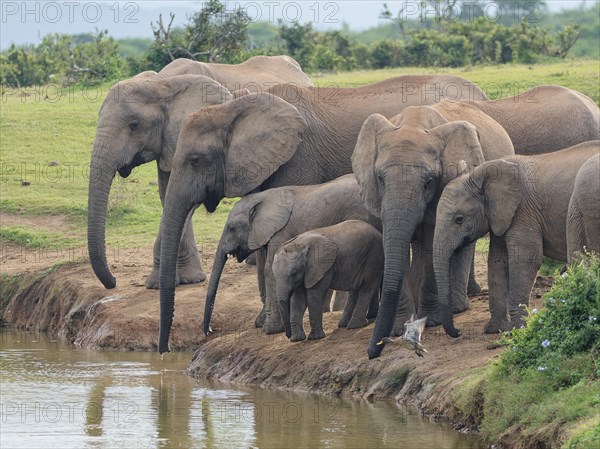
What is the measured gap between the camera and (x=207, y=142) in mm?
13367

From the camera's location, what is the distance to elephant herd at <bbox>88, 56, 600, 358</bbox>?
455 inches

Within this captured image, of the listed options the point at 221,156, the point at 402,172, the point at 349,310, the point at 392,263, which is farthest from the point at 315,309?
the point at 221,156

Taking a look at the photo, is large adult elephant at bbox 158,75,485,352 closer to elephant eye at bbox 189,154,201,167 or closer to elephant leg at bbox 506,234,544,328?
elephant eye at bbox 189,154,201,167

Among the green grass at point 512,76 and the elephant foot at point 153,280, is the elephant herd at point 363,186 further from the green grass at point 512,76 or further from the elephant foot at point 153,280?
the green grass at point 512,76

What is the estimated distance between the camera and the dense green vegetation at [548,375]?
934 centimetres

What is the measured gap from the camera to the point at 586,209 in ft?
34.0

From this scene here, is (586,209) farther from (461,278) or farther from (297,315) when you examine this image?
(297,315)

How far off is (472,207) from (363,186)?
999 millimetres

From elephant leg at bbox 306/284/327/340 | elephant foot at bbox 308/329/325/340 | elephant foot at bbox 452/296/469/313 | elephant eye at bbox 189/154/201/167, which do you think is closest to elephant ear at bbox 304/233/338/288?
elephant leg at bbox 306/284/327/340

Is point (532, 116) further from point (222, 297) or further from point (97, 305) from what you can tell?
point (97, 305)

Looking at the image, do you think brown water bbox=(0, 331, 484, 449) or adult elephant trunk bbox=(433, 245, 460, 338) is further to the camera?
adult elephant trunk bbox=(433, 245, 460, 338)

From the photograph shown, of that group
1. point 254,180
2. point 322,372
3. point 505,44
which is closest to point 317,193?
point 254,180

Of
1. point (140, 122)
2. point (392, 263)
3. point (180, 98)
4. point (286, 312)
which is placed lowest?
point (286, 312)

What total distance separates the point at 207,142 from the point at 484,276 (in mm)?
3294
